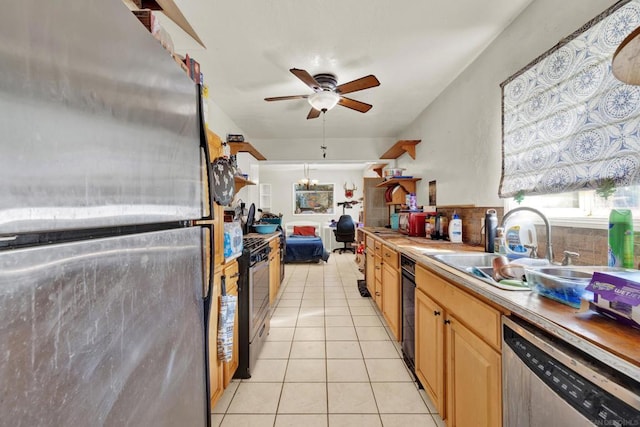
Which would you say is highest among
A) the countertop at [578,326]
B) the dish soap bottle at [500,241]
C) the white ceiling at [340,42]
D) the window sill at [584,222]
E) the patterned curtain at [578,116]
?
the white ceiling at [340,42]

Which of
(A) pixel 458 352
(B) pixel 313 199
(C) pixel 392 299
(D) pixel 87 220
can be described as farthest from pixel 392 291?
(B) pixel 313 199

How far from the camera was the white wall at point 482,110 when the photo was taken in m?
1.43

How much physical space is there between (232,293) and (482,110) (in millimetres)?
2327

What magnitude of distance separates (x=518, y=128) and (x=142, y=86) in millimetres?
1954

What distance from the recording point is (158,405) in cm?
69

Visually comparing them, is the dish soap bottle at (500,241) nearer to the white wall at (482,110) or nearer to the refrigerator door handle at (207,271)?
the white wall at (482,110)

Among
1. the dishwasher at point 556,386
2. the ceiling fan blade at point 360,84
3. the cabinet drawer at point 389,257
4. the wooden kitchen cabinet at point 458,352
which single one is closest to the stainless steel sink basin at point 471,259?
the wooden kitchen cabinet at point 458,352

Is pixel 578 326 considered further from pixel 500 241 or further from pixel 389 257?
pixel 389 257

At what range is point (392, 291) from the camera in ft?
7.80

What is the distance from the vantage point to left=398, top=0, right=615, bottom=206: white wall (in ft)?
4.71

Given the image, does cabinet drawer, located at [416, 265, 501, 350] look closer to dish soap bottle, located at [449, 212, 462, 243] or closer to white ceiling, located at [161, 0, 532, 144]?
dish soap bottle, located at [449, 212, 462, 243]

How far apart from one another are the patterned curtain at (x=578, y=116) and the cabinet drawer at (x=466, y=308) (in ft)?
2.45

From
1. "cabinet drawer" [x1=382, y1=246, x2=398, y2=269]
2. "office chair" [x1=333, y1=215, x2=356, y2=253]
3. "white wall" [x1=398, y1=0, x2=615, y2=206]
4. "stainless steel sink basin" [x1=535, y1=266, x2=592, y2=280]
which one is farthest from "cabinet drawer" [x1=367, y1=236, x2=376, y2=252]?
"office chair" [x1=333, y1=215, x2=356, y2=253]

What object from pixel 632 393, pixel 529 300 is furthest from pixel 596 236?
pixel 632 393
